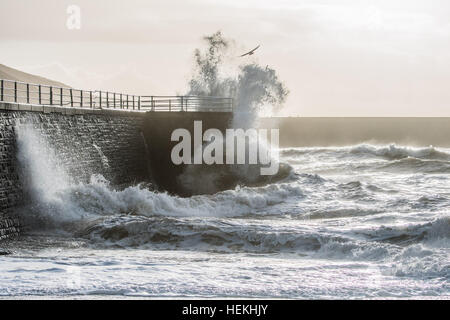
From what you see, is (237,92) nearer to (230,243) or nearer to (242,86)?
(242,86)

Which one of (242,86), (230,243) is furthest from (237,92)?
(230,243)

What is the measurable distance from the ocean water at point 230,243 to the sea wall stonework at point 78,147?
47 centimetres

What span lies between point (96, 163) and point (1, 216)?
732cm

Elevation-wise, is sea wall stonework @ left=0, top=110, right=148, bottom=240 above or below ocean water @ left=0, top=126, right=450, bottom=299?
above

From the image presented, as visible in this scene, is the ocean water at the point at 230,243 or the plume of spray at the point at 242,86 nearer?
the ocean water at the point at 230,243

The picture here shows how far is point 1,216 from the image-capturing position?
15367mm

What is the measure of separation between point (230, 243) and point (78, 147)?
25.2 feet

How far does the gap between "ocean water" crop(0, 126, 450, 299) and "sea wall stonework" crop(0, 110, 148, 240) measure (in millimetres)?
468

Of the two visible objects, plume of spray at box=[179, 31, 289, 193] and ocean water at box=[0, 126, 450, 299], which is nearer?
ocean water at box=[0, 126, 450, 299]

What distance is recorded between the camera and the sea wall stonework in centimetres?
1602

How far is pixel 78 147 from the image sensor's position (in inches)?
832

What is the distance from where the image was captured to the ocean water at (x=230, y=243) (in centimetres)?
1059
